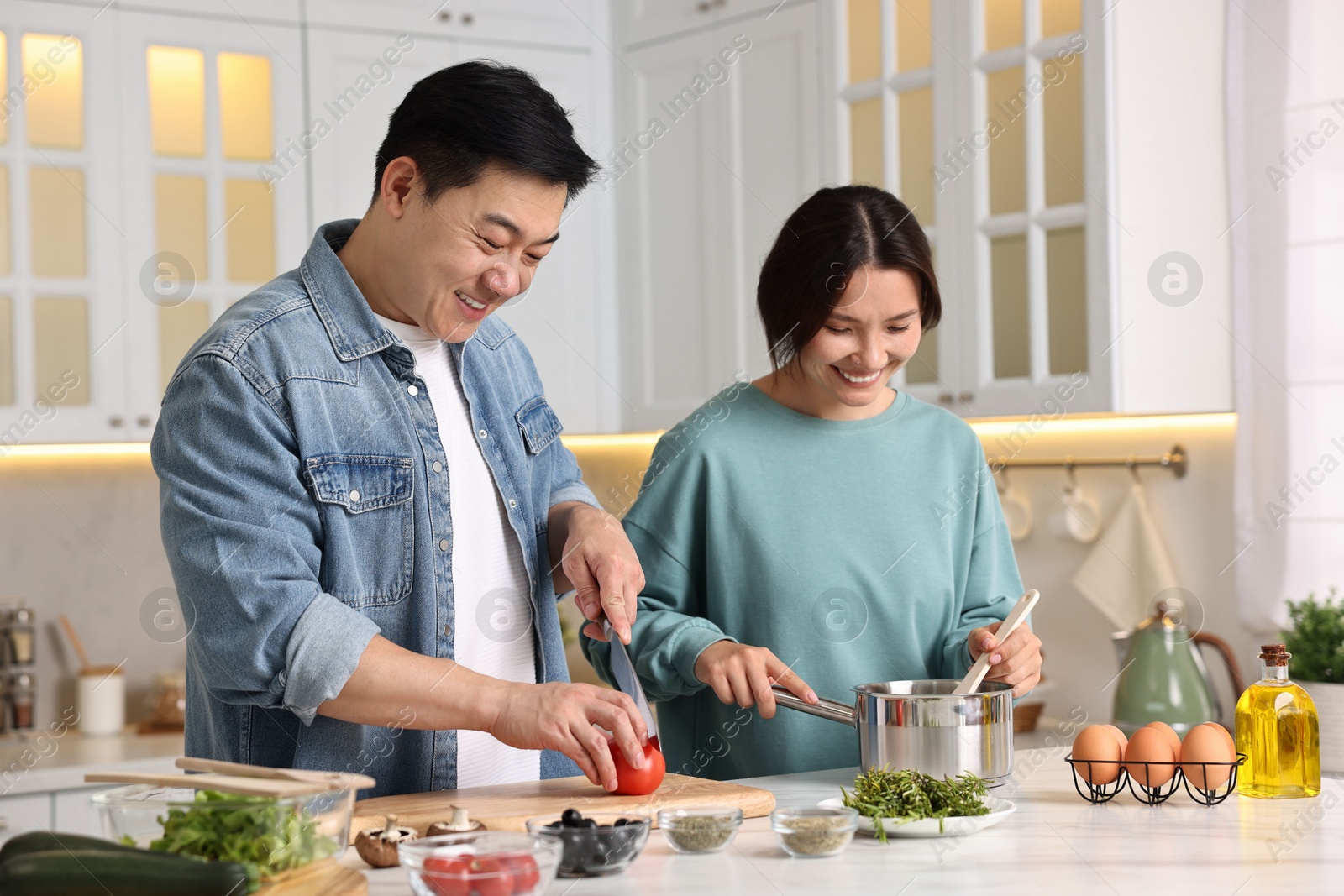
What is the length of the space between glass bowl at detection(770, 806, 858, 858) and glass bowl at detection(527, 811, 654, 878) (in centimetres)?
12

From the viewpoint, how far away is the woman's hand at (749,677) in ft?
4.75

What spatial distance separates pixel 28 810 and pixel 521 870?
2092 millimetres

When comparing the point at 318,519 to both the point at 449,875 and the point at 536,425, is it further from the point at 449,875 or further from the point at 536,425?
the point at 449,875

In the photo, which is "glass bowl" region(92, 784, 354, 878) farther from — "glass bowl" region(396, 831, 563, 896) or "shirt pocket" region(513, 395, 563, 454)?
"shirt pocket" region(513, 395, 563, 454)

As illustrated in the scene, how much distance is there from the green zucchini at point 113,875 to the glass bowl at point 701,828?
0.36m

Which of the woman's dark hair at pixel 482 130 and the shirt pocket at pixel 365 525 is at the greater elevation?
the woman's dark hair at pixel 482 130

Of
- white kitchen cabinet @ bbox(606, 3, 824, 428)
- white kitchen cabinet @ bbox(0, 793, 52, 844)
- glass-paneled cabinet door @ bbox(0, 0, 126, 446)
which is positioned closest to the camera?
white kitchen cabinet @ bbox(0, 793, 52, 844)

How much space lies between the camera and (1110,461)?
284cm

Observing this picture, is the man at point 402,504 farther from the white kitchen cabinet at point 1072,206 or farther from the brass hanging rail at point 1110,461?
the brass hanging rail at point 1110,461

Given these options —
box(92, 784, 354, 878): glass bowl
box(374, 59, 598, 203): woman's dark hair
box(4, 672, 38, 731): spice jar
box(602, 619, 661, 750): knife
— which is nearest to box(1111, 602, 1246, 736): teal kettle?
box(602, 619, 661, 750): knife

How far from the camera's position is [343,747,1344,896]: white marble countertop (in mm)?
1085

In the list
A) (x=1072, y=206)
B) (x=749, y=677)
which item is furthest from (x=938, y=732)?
(x=1072, y=206)

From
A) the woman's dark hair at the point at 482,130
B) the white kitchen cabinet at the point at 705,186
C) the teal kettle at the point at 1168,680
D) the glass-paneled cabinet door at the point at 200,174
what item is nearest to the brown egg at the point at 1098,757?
the woman's dark hair at the point at 482,130

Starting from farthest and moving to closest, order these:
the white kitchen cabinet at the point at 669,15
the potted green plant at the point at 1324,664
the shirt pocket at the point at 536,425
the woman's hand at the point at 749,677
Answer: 1. the white kitchen cabinet at the point at 669,15
2. the potted green plant at the point at 1324,664
3. the shirt pocket at the point at 536,425
4. the woman's hand at the point at 749,677
